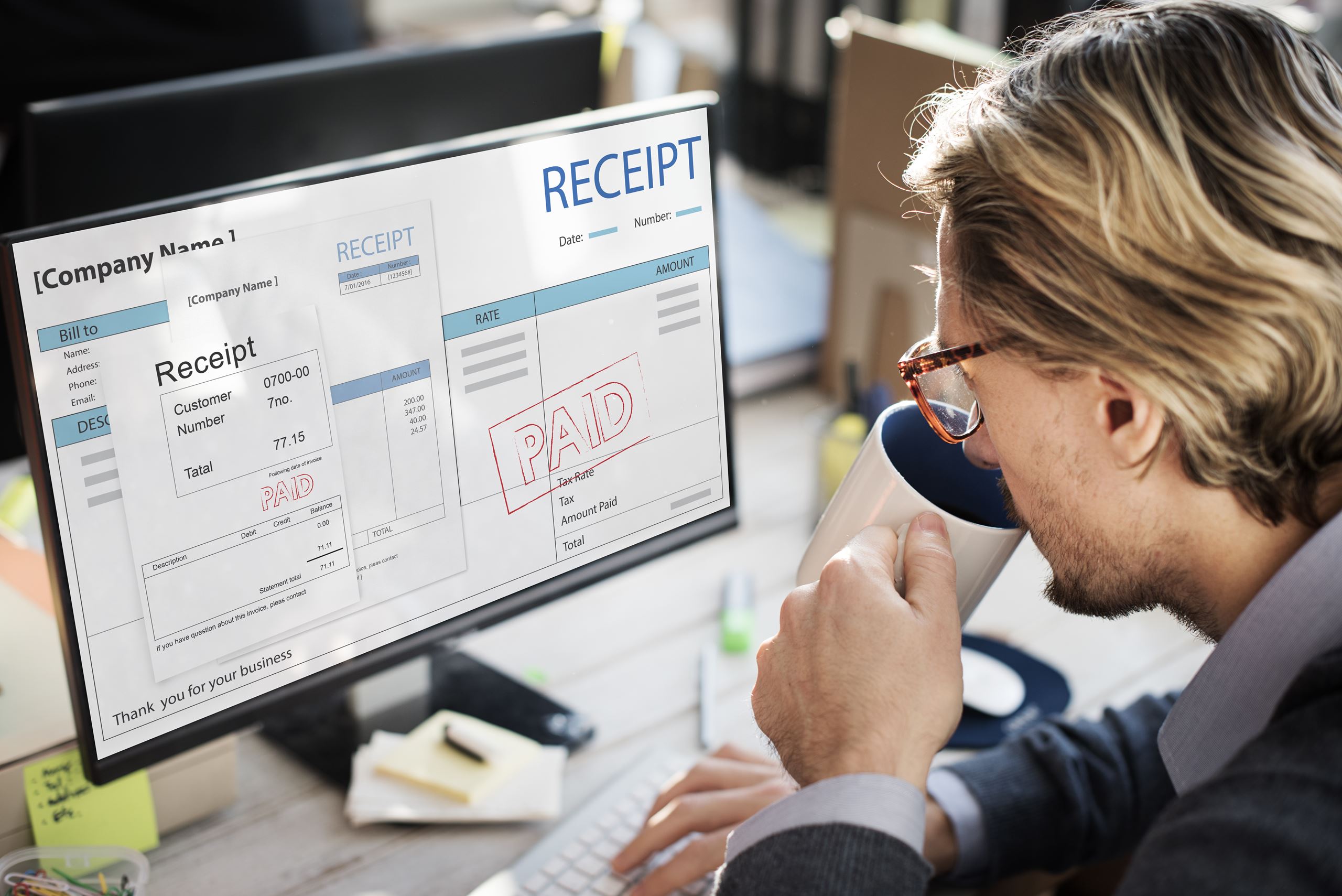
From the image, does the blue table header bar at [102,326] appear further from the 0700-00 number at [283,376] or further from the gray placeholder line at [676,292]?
the gray placeholder line at [676,292]

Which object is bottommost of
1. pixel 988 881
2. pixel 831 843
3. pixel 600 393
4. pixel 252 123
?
pixel 988 881

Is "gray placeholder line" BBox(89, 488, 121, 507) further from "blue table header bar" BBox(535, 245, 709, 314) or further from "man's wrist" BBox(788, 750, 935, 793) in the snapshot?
"man's wrist" BBox(788, 750, 935, 793)

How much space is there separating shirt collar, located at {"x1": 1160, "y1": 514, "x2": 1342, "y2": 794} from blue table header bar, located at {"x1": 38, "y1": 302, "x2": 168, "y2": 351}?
669mm

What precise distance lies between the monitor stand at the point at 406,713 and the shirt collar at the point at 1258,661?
0.50 m

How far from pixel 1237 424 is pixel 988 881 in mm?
453

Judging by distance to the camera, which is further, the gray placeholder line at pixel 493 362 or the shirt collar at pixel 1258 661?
the gray placeholder line at pixel 493 362

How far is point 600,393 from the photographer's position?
0.93m

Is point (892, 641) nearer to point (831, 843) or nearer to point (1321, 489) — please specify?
point (831, 843)

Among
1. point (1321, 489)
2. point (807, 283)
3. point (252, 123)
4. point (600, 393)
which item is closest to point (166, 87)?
point (252, 123)

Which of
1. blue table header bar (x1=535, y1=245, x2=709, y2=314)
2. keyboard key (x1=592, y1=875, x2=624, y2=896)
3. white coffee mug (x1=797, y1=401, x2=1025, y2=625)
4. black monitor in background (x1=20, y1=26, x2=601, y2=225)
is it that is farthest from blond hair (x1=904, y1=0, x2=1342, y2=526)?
black monitor in background (x1=20, y1=26, x2=601, y2=225)

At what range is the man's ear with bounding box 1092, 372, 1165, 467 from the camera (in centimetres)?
69

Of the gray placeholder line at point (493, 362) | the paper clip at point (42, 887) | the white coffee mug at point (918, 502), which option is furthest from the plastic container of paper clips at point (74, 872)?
the white coffee mug at point (918, 502)

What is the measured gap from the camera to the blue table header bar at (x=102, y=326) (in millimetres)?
692

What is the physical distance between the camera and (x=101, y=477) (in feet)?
2.38
